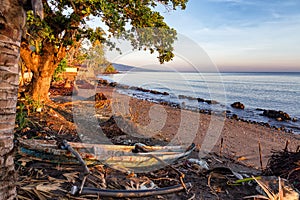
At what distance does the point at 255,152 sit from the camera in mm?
7172

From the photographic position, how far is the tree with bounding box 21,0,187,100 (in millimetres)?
7102

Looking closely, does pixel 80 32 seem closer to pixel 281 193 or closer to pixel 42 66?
pixel 42 66

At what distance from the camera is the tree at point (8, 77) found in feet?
6.06

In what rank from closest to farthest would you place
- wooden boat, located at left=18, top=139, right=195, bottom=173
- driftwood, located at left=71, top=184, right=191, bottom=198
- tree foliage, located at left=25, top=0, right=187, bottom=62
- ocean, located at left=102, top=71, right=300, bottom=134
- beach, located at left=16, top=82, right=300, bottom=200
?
1. driftwood, located at left=71, top=184, right=191, bottom=198
2. beach, located at left=16, top=82, right=300, bottom=200
3. wooden boat, located at left=18, top=139, right=195, bottom=173
4. tree foliage, located at left=25, top=0, right=187, bottom=62
5. ocean, located at left=102, top=71, right=300, bottom=134

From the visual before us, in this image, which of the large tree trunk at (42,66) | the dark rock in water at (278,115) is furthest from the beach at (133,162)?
the dark rock in water at (278,115)

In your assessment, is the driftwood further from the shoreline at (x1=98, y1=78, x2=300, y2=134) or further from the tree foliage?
the shoreline at (x1=98, y1=78, x2=300, y2=134)

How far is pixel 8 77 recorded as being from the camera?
191cm

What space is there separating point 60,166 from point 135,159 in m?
1.19

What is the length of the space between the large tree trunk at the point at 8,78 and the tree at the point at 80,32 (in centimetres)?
460

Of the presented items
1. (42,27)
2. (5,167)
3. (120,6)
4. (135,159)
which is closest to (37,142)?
(135,159)

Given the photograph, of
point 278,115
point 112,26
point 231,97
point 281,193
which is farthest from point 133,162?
point 231,97

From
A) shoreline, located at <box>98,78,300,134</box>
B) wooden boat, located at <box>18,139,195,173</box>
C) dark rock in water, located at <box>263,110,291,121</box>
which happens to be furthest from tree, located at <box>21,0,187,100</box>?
dark rock in water, located at <box>263,110,291,121</box>

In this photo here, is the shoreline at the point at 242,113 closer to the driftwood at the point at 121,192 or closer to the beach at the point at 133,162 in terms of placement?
the beach at the point at 133,162

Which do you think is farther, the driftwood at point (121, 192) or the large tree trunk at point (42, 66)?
the large tree trunk at point (42, 66)
